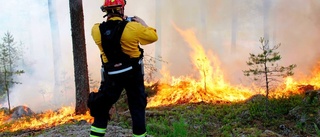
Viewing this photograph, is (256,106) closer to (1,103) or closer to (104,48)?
(104,48)

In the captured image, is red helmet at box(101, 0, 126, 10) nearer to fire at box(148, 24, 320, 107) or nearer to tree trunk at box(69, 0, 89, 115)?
tree trunk at box(69, 0, 89, 115)

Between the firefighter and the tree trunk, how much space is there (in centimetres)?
516

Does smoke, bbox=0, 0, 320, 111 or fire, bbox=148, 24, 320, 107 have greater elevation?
smoke, bbox=0, 0, 320, 111

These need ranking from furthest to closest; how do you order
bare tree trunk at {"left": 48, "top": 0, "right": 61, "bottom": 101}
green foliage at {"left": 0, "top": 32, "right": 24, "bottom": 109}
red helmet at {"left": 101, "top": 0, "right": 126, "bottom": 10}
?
bare tree trunk at {"left": 48, "top": 0, "right": 61, "bottom": 101}
green foliage at {"left": 0, "top": 32, "right": 24, "bottom": 109}
red helmet at {"left": 101, "top": 0, "right": 126, "bottom": 10}

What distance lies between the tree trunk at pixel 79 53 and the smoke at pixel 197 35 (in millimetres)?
6414

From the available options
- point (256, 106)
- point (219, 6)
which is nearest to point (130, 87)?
point (256, 106)

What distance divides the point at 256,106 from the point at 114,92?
437cm

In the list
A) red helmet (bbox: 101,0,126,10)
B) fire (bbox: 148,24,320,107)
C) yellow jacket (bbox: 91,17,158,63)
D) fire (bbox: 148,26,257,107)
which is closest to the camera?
yellow jacket (bbox: 91,17,158,63)

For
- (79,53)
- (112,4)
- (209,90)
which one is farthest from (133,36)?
(209,90)

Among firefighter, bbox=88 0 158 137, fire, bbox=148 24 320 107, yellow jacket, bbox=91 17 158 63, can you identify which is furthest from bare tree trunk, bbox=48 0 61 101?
yellow jacket, bbox=91 17 158 63

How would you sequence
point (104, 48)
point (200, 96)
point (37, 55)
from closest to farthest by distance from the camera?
1. point (104, 48)
2. point (200, 96)
3. point (37, 55)

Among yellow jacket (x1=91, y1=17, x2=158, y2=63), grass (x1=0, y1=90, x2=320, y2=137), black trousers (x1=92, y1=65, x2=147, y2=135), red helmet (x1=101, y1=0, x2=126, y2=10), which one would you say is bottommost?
grass (x1=0, y1=90, x2=320, y2=137)

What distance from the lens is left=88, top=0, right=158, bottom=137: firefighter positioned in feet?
12.5

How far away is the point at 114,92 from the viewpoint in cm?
407
